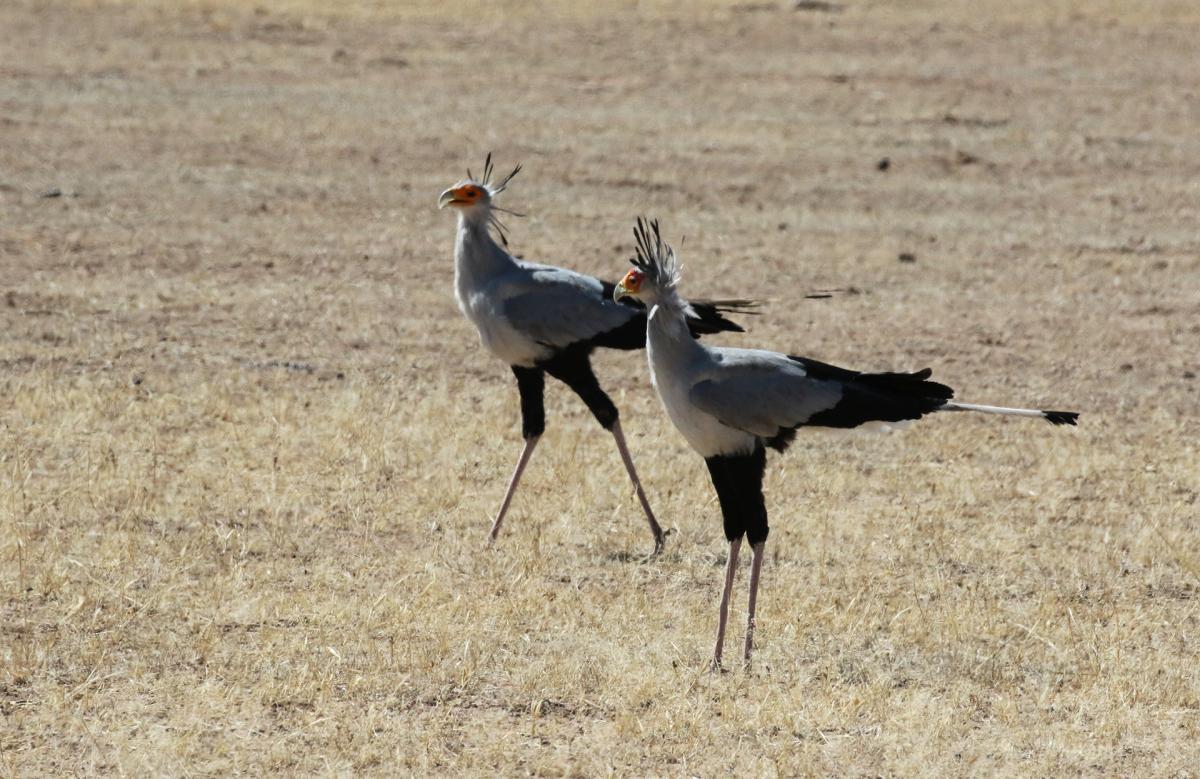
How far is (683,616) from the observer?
6945 mm

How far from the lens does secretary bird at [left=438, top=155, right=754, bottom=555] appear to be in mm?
7793

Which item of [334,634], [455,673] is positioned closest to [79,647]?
[334,634]

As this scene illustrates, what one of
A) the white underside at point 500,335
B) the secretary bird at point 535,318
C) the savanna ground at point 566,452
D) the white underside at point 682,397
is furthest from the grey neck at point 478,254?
the white underside at point 682,397

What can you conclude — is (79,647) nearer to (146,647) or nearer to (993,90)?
(146,647)

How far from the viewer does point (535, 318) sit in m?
7.77

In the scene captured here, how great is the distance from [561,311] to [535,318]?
4.9 inches

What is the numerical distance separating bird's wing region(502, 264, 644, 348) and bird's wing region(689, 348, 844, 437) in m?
1.44

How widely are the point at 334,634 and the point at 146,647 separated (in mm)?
702

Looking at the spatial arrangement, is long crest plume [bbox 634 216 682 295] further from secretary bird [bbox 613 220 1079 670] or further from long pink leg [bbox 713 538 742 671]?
long pink leg [bbox 713 538 742 671]

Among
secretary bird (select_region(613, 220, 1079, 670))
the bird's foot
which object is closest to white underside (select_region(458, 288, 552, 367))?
the bird's foot

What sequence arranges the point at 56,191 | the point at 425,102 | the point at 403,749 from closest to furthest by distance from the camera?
1. the point at 403,749
2. the point at 56,191
3. the point at 425,102

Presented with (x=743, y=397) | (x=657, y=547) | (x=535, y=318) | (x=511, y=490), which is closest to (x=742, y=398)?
(x=743, y=397)

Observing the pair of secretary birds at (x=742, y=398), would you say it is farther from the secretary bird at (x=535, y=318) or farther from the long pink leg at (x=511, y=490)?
the long pink leg at (x=511, y=490)

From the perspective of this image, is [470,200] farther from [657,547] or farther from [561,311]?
[657,547]
